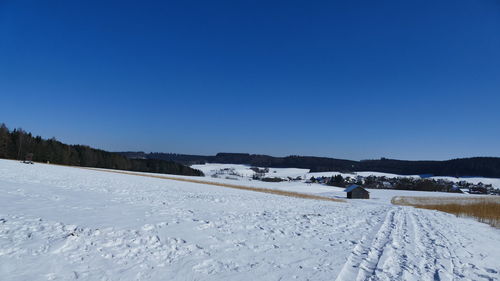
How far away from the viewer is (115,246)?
662 cm

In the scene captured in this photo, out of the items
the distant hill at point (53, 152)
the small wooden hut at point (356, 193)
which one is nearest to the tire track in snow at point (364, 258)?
the small wooden hut at point (356, 193)

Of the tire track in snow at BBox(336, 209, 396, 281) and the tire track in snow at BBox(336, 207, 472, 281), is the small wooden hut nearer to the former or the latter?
the tire track in snow at BBox(336, 207, 472, 281)

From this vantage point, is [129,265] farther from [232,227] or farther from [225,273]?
[232,227]

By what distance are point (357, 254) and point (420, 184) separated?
128 m

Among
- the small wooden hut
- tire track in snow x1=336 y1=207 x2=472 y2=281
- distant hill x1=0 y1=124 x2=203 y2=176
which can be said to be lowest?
the small wooden hut

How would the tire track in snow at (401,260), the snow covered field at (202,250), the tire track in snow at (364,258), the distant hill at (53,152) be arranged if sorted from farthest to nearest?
the distant hill at (53,152) → the tire track in snow at (401,260) → the tire track in snow at (364,258) → the snow covered field at (202,250)

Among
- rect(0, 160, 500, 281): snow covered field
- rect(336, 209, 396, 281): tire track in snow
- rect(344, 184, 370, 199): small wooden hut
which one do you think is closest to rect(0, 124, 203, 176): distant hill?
rect(0, 160, 500, 281): snow covered field

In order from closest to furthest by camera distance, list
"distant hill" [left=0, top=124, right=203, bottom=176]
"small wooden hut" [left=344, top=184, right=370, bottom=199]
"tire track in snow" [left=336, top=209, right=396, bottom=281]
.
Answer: "tire track in snow" [left=336, top=209, right=396, bottom=281]
"small wooden hut" [left=344, top=184, right=370, bottom=199]
"distant hill" [left=0, top=124, right=203, bottom=176]

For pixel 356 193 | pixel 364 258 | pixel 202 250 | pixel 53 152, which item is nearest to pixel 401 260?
pixel 364 258

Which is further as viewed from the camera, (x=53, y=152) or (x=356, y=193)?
(x=53, y=152)

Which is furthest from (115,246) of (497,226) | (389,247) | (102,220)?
(497,226)

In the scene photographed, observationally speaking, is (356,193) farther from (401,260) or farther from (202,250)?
(202,250)

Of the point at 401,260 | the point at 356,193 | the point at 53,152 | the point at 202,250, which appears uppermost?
the point at 53,152

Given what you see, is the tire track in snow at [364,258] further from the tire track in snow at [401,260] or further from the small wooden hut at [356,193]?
the small wooden hut at [356,193]
